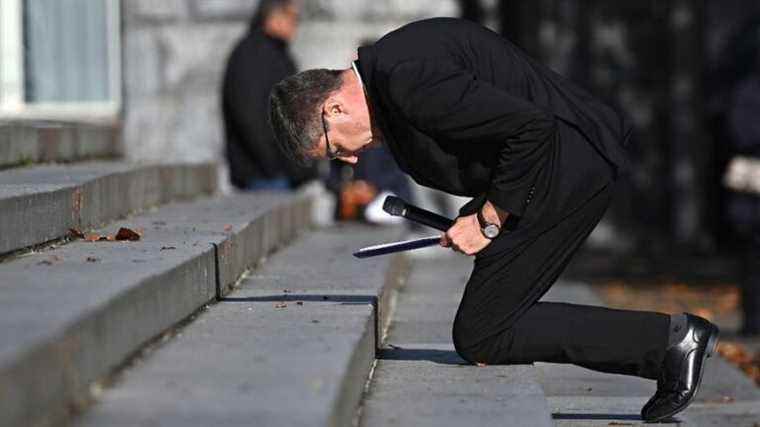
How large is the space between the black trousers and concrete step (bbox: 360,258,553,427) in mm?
129

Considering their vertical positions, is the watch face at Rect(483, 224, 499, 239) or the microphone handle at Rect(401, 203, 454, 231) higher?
the watch face at Rect(483, 224, 499, 239)

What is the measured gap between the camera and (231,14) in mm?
11664

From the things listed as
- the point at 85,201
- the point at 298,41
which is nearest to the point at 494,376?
the point at 85,201

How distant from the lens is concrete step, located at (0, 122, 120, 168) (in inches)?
274

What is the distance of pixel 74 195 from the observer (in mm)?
5863

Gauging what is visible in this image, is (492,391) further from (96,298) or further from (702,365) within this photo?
(96,298)

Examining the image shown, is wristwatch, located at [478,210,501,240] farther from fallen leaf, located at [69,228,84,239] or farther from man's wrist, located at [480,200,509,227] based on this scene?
fallen leaf, located at [69,228,84,239]

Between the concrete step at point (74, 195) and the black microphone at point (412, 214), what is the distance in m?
1.14

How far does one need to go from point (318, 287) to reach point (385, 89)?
61.0 inches

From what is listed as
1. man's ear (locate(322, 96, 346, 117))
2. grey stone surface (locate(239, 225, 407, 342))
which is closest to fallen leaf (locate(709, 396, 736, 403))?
grey stone surface (locate(239, 225, 407, 342))

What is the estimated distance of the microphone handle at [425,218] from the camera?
5.38 metres

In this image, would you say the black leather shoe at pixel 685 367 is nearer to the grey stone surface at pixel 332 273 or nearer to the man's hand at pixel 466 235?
the man's hand at pixel 466 235

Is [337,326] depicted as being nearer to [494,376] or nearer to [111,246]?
[494,376]

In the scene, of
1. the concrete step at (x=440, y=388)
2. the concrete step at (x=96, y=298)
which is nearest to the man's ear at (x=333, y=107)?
the concrete step at (x=96, y=298)
